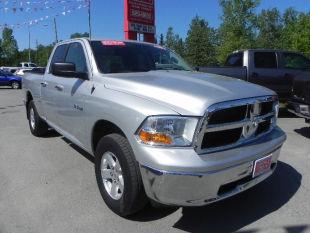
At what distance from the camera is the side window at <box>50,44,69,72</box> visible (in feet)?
19.4

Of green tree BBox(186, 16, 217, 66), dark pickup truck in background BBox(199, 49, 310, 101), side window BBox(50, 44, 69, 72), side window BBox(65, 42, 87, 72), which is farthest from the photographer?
green tree BBox(186, 16, 217, 66)

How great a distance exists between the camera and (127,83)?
4.03 meters

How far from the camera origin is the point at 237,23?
104 feet

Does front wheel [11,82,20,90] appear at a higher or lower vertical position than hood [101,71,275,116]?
lower

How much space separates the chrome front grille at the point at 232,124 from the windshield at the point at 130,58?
5.37 ft

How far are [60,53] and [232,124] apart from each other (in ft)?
11.8

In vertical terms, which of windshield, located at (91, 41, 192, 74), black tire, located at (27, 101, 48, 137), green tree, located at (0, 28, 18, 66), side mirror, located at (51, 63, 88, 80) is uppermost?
green tree, located at (0, 28, 18, 66)

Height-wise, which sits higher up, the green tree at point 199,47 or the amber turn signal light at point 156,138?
the green tree at point 199,47

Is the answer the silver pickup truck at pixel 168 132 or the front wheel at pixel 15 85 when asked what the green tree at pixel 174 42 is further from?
the silver pickup truck at pixel 168 132

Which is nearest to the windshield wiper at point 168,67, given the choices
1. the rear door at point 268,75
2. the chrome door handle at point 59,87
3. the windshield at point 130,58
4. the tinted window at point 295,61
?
the windshield at point 130,58

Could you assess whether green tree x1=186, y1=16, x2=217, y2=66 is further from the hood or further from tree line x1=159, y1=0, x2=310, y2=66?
the hood

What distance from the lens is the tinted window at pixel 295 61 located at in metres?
10.9

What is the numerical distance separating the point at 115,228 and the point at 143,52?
8.08 ft

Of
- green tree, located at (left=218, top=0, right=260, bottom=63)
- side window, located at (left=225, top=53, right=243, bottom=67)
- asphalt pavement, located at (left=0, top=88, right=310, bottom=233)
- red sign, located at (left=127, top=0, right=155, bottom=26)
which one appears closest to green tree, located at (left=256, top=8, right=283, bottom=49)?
green tree, located at (left=218, top=0, right=260, bottom=63)
